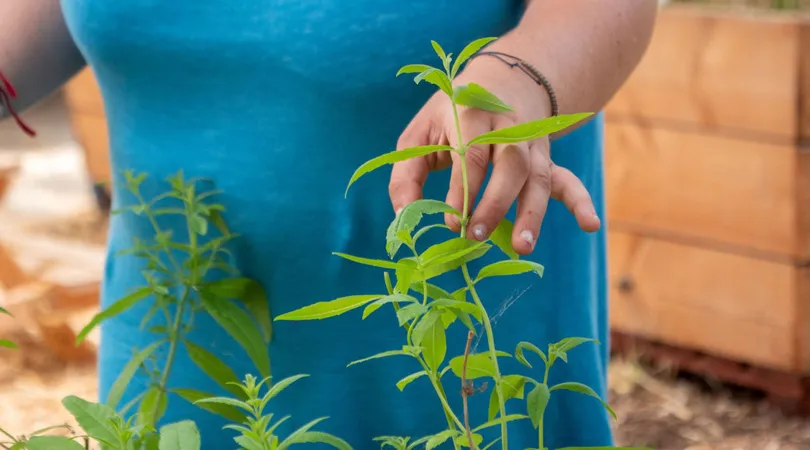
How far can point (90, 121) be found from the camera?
3877mm

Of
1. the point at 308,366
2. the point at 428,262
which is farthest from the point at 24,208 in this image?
the point at 428,262

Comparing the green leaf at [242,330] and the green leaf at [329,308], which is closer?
the green leaf at [329,308]

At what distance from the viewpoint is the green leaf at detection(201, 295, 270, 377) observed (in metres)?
0.85

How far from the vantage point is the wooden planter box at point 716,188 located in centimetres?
226

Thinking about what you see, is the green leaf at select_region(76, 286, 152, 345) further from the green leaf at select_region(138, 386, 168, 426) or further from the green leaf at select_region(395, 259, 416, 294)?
the green leaf at select_region(395, 259, 416, 294)

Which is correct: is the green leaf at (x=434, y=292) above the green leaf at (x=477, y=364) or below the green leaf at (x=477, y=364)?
above

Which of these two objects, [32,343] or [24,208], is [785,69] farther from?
[24,208]

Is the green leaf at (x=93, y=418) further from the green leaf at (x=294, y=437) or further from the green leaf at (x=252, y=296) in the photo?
the green leaf at (x=252, y=296)

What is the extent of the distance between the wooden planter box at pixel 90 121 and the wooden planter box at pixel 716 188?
191 centimetres

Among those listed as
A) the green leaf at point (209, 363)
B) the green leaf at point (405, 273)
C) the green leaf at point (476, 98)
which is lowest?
the green leaf at point (209, 363)

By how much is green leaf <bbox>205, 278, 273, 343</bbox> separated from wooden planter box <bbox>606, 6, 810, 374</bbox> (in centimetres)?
156

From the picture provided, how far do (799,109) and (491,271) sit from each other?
184 centimetres

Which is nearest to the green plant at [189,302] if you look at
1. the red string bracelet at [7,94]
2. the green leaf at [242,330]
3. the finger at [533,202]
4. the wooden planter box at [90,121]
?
the green leaf at [242,330]

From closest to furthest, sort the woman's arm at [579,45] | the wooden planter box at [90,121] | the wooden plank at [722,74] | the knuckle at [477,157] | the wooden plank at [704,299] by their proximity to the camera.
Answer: the knuckle at [477,157], the woman's arm at [579,45], the wooden plank at [722,74], the wooden plank at [704,299], the wooden planter box at [90,121]
